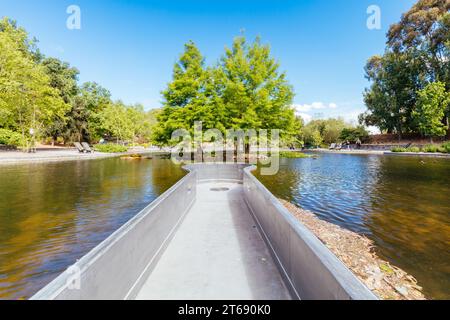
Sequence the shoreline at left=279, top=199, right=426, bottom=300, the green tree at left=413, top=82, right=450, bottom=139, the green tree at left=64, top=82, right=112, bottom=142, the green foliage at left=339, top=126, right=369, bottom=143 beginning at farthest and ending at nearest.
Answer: the green foliage at left=339, top=126, right=369, bottom=143, the green tree at left=64, top=82, right=112, bottom=142, the green tree at left=413, top=82, right=450, bottom=139, the shoreline at left=279, top=199, right=426, bottom=300

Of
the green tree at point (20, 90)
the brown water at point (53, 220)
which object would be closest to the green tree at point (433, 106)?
the brown water at point (53, 220)

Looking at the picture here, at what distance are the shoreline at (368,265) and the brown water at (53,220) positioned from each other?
5.97 m

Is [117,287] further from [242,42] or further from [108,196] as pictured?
[242,42]

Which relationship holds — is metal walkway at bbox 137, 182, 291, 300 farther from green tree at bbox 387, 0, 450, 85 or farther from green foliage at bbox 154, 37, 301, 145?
green tree at bbox 387, 0, 450, 85

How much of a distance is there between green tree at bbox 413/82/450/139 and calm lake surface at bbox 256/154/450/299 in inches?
1439

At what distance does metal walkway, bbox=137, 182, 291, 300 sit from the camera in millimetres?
3404

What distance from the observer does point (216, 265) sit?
4.18 m

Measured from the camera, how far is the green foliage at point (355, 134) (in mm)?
62250

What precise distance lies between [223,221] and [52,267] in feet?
13.2

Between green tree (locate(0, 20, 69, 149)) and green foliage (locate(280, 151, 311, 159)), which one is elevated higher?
green tree (locate(0, 20, 69, 149))

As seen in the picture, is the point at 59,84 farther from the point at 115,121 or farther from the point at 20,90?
the point at 20,90

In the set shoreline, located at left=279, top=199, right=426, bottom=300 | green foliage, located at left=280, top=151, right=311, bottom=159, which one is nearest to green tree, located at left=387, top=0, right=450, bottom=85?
green foliage, located at left=280, top=151, right=311, bottom=159

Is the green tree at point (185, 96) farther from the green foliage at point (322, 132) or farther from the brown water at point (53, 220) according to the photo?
the green foliage at point (322, 132)

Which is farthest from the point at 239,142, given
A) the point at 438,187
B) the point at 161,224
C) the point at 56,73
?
the point at 56,73
